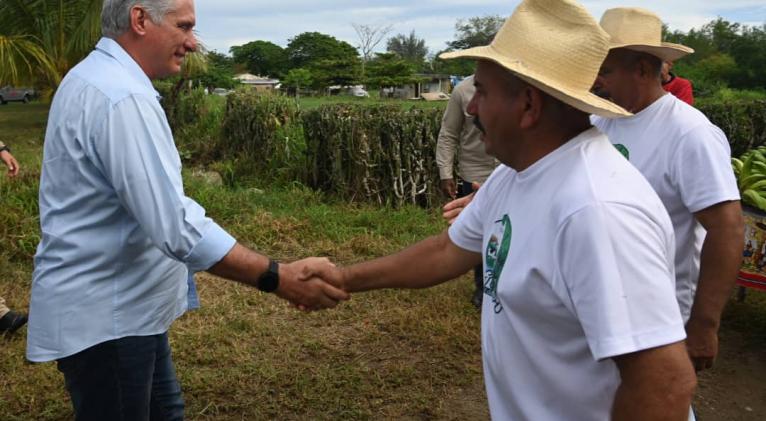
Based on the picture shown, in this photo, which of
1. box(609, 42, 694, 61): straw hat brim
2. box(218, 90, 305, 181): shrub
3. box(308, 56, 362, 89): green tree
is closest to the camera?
box(609, 42, 694, 61): straw hat brim

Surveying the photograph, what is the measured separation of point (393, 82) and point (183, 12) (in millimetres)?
62323

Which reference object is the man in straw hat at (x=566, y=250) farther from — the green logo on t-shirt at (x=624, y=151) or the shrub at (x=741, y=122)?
the shrub at (x=741, y=122)

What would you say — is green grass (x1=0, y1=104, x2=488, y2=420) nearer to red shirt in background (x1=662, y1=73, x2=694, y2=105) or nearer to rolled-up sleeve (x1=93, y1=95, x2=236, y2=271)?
rolled-up sleeve (x1=93, y1=95, x2=236, y2=271)

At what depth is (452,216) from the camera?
2709 mm

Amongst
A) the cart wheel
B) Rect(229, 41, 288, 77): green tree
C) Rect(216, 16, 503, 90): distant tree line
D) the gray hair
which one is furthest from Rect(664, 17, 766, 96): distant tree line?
Rect(229, 41, 288, 77): green tree

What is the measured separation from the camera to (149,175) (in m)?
2.03

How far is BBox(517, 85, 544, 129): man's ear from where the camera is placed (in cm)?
156

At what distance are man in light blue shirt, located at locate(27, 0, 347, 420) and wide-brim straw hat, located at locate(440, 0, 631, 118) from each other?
41.0 inches

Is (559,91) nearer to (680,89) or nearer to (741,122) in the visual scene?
(680,89)

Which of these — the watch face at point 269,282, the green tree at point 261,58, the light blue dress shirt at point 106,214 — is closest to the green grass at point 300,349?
the watch face at point 269,282

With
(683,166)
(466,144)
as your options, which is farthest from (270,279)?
(466,144)

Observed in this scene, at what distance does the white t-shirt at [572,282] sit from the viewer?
4.29 ft

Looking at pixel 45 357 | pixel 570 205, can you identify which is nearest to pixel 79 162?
pixel 45 357

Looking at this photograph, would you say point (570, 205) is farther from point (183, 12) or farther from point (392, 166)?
point (392, 166)
